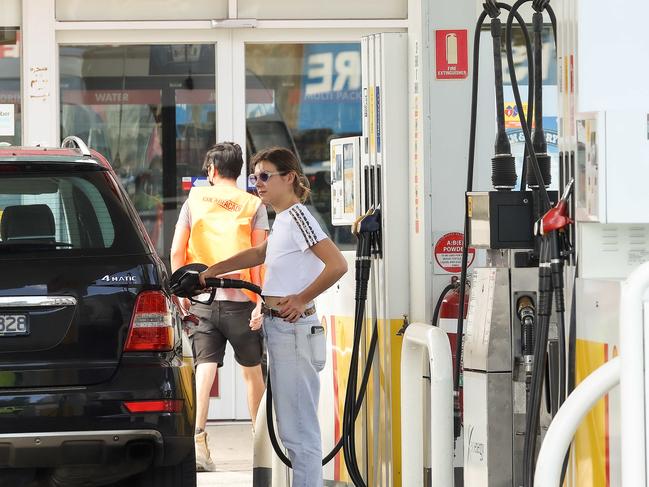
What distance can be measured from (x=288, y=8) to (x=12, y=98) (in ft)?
7.31

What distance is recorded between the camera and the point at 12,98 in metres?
10.3

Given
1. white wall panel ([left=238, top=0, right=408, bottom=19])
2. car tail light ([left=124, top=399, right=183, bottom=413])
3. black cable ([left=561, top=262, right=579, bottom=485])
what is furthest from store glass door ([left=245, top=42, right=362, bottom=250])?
black cable ([left=561, top=262, right=579, bottom=485])

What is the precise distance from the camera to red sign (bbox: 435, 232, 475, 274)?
18.3ft

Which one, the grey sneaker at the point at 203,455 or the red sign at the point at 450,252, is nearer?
the red sign at the point at 450,252

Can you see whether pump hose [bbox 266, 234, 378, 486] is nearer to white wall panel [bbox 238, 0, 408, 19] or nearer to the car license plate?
the car license plate

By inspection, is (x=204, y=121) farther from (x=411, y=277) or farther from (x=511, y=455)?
(x=511, y=455)

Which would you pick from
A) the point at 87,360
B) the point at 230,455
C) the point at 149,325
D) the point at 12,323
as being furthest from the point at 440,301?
the point at 230,455

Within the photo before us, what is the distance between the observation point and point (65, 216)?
5.55 metres

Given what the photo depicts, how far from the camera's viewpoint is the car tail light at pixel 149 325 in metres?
5.29

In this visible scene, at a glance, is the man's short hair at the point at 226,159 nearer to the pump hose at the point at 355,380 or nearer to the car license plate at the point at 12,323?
the pump hose at the point at 355,380

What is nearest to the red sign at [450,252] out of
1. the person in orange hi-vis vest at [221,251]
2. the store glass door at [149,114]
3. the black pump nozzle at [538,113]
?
the black pump nozzle at [538,113]

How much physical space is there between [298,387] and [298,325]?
27cm

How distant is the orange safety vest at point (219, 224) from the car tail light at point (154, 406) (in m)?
2.72

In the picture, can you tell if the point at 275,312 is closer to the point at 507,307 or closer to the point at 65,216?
the point at 65,216
